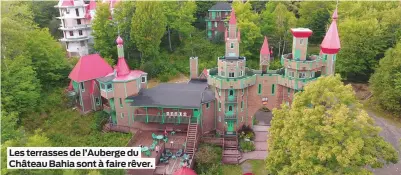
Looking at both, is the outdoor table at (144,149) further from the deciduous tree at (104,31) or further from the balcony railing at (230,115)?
the deciduous tree at (104,31)

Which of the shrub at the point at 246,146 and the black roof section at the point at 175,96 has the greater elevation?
the black roof section at the point at 175,96

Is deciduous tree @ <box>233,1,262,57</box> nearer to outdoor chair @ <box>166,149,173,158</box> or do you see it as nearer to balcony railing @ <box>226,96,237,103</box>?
balcony railing @ <box>226,96,237,103</box>

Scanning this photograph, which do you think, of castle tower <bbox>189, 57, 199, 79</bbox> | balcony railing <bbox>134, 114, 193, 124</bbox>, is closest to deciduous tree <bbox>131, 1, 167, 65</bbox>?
castle tower <bbox>189, 57, 199, 79</bbox>

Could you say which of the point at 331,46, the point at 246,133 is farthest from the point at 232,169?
the point at 331,46

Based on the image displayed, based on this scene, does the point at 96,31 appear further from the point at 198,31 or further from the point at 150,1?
the point at 198,31

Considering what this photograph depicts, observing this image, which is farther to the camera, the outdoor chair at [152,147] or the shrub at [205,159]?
the outdoor chair at [152,147]

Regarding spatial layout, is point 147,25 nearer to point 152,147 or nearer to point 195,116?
point 195,116

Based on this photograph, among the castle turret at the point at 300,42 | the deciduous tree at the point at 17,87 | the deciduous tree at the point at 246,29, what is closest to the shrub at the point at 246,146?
the castle turret at the point at 300,42
